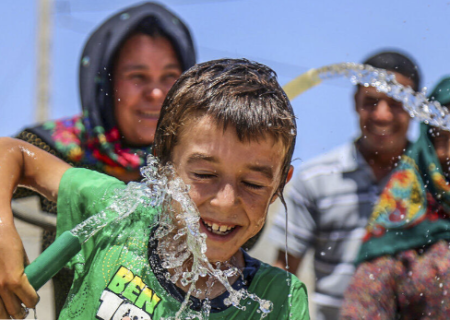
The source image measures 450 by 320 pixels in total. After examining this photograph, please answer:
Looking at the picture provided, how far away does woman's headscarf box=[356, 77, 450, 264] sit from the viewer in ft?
7.66

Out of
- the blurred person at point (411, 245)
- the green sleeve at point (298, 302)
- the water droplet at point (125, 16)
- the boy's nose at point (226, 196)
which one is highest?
the water droplet at point (125, 16)

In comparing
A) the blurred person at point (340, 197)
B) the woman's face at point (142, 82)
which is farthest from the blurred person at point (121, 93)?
the blurred person at point (340, 197)

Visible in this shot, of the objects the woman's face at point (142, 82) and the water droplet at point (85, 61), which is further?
the water droplet at point (85, 61)

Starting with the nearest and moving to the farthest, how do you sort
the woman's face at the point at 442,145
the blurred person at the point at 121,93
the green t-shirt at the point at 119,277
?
the green t-shirt at the point at 119,277 → the blurred person at the point at 121,93 → the woman's face at the point at 442,145

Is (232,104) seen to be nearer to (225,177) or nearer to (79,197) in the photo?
(225,177)

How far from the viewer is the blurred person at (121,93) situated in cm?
237

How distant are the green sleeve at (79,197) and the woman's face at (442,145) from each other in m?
1.42

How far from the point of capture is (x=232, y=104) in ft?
4.70

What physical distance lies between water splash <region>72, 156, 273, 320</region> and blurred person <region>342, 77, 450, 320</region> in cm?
89

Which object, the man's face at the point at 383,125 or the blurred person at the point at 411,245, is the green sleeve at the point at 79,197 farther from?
the man's face at the point at 383,125

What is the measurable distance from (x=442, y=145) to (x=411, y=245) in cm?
48

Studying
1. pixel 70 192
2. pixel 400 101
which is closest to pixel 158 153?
pixel 70 192

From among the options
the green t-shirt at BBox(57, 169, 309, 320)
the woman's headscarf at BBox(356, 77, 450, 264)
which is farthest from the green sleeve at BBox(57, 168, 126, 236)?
the woman's headscarf at BBox(356, 77, 450, 264)

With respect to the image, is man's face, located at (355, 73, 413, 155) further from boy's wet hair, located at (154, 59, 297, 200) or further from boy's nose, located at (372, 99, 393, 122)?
boy's wet hair, located at (154, 59, 297, 200)
